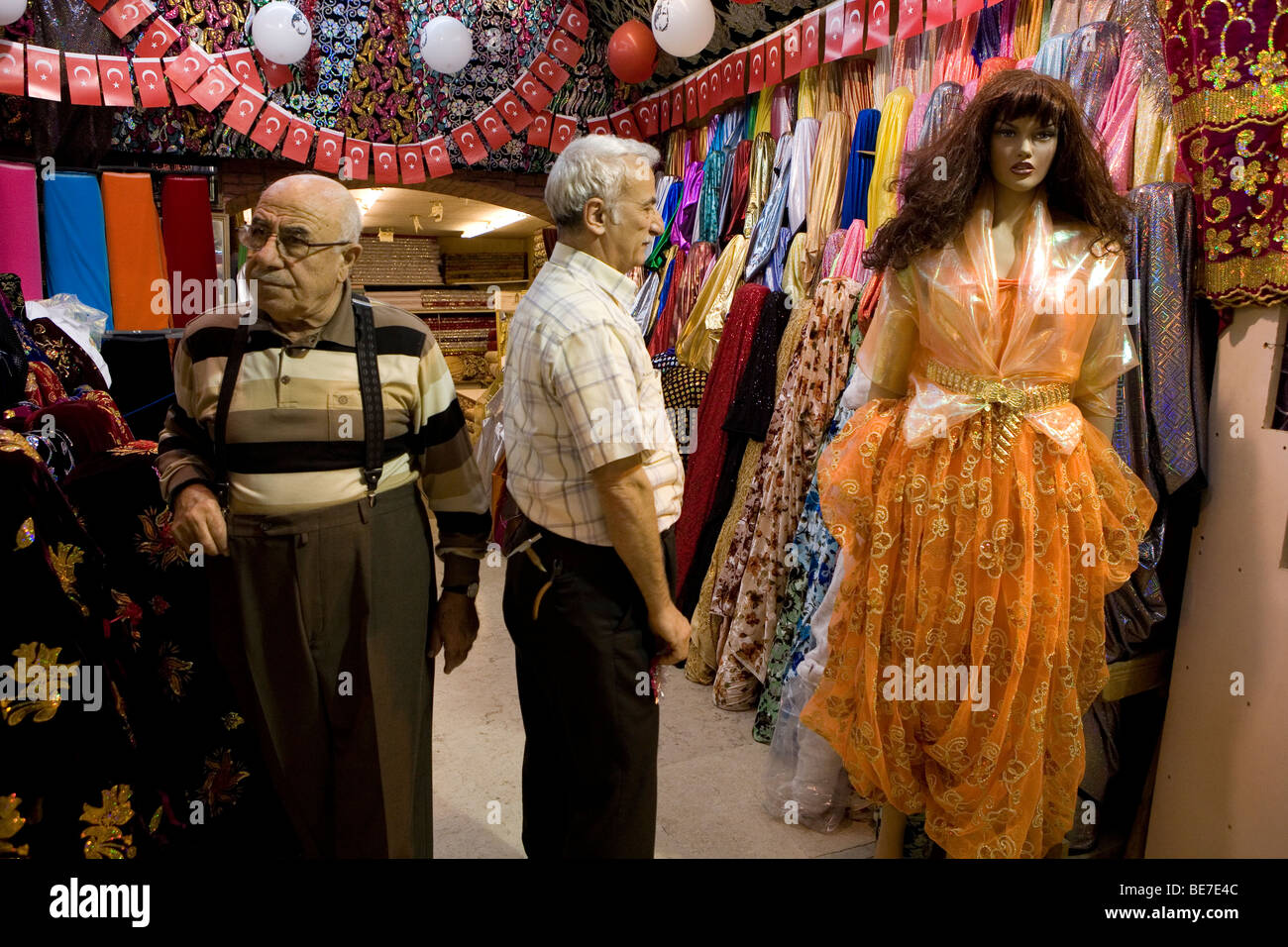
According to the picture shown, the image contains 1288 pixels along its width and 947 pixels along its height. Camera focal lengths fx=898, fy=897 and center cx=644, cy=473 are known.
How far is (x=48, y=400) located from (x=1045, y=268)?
8.66 feet

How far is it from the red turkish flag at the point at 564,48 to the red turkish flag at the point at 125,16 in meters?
2.19

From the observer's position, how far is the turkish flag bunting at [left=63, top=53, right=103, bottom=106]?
4.64 m

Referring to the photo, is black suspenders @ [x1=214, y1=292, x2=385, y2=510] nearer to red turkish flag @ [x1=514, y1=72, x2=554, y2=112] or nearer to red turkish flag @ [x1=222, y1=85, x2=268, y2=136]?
red turkish flag @ [x1=222, y1=85, x2=268, y2=136]

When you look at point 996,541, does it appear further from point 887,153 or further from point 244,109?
point 244,109

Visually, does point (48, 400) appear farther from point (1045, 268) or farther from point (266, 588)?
point (1045, 268)

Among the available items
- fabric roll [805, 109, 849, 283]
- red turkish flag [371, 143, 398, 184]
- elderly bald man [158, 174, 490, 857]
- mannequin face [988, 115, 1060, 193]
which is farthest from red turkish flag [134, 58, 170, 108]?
mannequin face [988, 115, 1060, 193]

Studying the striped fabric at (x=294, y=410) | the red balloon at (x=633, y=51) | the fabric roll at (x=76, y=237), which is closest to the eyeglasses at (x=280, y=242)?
the striped fabric at (x=294, y=410)

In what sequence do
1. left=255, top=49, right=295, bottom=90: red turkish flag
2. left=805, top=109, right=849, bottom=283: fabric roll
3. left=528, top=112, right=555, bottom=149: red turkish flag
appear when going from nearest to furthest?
left=805, top=109, right=849, bottom=283: fabric roll → left=255, top=49, right=295, bottom=90: red turkish flag → left=528, top=112, right=555, bottom=149: red turkish flag

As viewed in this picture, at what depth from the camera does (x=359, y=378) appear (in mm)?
1542

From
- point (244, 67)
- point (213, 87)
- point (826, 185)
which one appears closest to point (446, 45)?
point (244, 67)

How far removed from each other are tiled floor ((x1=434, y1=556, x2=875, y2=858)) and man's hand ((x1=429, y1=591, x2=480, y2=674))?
926mm

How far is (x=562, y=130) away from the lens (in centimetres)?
562

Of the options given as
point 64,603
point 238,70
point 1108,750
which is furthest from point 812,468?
point 238,70

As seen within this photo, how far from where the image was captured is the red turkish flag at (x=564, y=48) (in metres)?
5.45
